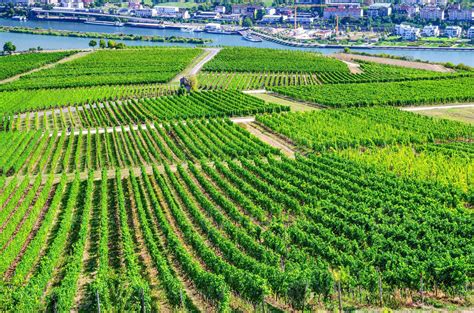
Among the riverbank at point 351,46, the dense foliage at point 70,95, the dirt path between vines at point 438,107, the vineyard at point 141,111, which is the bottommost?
the dirt path between vines at point 438,107

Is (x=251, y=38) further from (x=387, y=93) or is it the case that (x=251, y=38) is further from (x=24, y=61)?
(x=387, y=93)

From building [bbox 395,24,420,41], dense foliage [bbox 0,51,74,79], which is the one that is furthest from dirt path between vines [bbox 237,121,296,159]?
building [bbox 395,24,420,41]

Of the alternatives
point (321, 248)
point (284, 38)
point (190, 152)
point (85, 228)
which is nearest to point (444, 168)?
point (321, 248)

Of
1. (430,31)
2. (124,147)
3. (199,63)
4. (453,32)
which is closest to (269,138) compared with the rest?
(124,147)

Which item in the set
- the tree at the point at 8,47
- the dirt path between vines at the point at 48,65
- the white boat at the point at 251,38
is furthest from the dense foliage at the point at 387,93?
the white boat at the point at 251,38

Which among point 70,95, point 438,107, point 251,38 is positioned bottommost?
point 438,107

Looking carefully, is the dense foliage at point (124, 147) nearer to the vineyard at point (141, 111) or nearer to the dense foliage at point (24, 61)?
the vineyard at point (141, 111)

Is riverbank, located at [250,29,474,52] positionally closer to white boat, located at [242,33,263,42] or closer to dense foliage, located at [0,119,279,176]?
white boat, located at [242,33,263,42]
